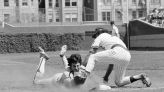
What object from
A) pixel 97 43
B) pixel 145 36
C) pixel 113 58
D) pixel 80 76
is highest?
pixel 97 43

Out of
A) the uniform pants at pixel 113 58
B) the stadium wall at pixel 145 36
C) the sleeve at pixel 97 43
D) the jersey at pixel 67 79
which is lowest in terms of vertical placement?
the stadium wall at pixel 145 36

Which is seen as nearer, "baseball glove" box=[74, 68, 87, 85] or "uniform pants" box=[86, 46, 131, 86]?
"baseball glove" box=[74, 68, 87, 85]

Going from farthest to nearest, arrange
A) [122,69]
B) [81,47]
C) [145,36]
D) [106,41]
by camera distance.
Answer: [81,47]
[145,36]
[122,69]
[106,41]

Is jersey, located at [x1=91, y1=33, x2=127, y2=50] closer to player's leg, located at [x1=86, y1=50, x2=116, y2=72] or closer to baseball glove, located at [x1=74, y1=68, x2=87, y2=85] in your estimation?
player's leg, located at [x1=86, y1=50, x2=116, y2=72]

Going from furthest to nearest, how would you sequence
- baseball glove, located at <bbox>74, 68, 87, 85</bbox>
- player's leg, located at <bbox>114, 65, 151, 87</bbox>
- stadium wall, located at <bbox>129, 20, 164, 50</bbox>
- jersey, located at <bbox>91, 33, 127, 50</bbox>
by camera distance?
stadium wall, located at <bbox>129, 20, 164, 50</bbox> → player's leg, located at <bbox>114, 65, 151, 87</bbox> → jersey, located at <bbox>91, 33, 127, 50</bbox> → baseball glove, located at <bbox>74, 68, 87, 85</bbox>

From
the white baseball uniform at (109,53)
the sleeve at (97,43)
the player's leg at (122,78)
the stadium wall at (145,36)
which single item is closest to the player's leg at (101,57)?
the white baseball uniform at (109,53)

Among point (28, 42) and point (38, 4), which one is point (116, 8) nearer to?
point (38, 4)

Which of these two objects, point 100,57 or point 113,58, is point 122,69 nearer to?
point 113,58

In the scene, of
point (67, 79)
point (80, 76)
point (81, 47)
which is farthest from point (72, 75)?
point (81, 47)

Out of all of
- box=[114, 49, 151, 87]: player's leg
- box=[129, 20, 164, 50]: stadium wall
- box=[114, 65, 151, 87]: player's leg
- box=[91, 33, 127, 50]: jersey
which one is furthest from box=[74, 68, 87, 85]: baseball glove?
box=[129, 20, 164, 50]: stadium wall

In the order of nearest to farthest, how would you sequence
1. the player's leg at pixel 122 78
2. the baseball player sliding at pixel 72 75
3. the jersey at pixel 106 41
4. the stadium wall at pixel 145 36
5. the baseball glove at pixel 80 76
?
the baseball glove at pixel 80 76 → the baseball player sliding at pixel 72 75 → the jersey at pixel 106 41 → the player's leg at pixel 122 78 → the stadium wall at pixel 145 36

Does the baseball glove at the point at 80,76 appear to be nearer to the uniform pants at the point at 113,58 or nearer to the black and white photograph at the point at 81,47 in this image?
the black and white photograph at the point at 81,47

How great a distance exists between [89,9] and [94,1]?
12.0 feet

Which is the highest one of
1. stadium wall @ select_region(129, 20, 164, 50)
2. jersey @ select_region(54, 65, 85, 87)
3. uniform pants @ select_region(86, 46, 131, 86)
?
uniform pants @ select_region(86, 46, 131, 86)
